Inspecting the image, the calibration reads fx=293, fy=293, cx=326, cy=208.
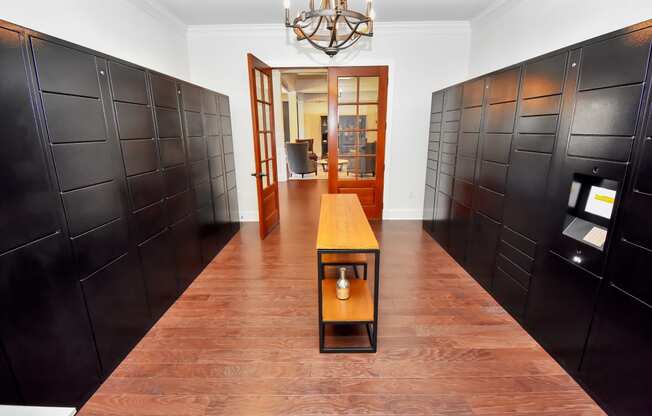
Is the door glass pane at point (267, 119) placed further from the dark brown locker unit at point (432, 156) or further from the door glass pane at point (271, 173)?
the dark brown locker unit at point (432, 156)

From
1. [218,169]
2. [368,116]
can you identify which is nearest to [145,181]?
[218,169]

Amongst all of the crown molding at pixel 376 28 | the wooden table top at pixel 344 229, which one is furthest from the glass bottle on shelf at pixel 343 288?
the crown molding at pixel 376 28

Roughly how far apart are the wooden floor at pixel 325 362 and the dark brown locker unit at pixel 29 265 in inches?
14.8

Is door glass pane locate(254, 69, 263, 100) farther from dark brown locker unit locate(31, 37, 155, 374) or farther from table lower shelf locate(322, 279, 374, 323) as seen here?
table lower shelf locate(322, 279, 374, 323)

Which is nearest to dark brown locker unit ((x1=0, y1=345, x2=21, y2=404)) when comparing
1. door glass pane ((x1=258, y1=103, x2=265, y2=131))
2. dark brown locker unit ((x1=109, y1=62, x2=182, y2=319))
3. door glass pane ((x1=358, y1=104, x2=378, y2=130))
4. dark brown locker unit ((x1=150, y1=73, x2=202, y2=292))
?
dark brown locker unit ((x1=109, y1=62, x2=182, y2=319))

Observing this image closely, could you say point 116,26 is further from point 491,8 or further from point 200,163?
point 491,8

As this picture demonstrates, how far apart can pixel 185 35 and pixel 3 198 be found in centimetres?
360

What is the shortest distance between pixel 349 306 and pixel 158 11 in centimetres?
369

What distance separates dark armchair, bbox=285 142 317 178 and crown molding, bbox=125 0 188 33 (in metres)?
4.25

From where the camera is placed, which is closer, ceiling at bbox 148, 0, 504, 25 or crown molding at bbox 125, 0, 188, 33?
crown molding at bbox 125, 0, 188, 33

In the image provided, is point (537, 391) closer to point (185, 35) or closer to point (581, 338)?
point (581, 338)

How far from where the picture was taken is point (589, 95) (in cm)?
160

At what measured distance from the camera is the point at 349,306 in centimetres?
201

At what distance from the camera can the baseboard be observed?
466 cm
